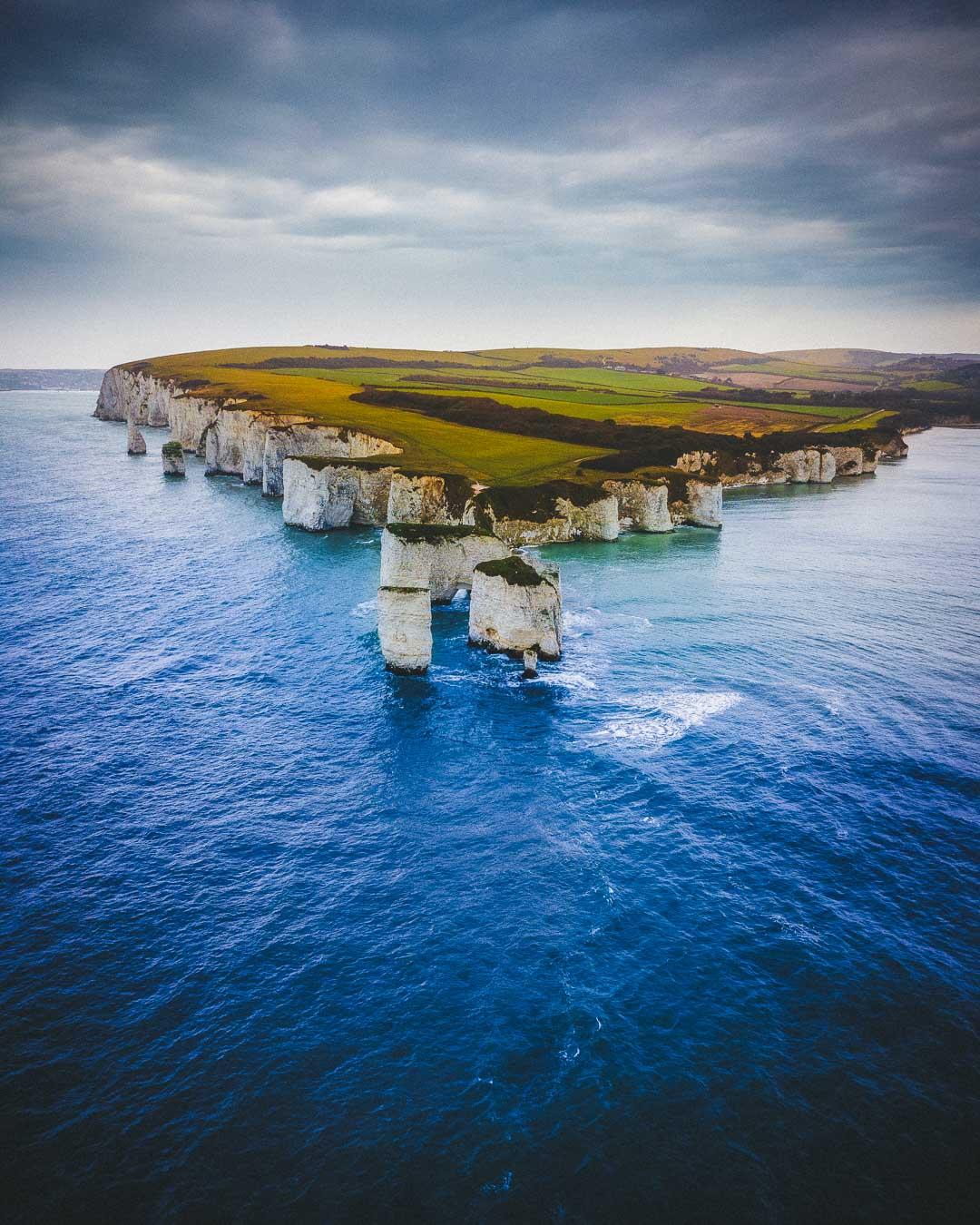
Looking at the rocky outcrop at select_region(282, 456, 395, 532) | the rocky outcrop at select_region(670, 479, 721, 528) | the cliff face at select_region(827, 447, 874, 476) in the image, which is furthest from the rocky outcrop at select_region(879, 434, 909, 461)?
the rocky outcrop at select_region(282, 456, 395, 532)

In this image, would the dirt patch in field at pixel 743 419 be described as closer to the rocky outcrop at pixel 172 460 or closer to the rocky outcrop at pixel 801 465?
the rocky outcrop at pixel 801 465

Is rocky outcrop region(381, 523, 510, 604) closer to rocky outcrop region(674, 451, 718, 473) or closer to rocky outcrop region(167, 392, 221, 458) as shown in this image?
rocky outcrop region(674, 451, 718, 473)

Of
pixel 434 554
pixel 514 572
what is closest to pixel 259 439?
pixel 434 554

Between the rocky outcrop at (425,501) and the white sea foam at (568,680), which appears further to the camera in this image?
the rocky outcrop at (425,501)

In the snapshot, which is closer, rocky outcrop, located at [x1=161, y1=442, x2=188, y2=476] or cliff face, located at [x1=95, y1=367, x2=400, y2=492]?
cliff face, located at [x1=95, y1=367, x2=400, y2=492]

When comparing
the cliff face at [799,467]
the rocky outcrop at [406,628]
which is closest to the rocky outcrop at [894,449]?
the cliff face at [799,467]

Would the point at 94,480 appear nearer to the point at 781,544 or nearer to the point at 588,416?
the point at 588,416

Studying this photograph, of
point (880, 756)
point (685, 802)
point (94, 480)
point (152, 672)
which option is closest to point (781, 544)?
point (880, 756)
